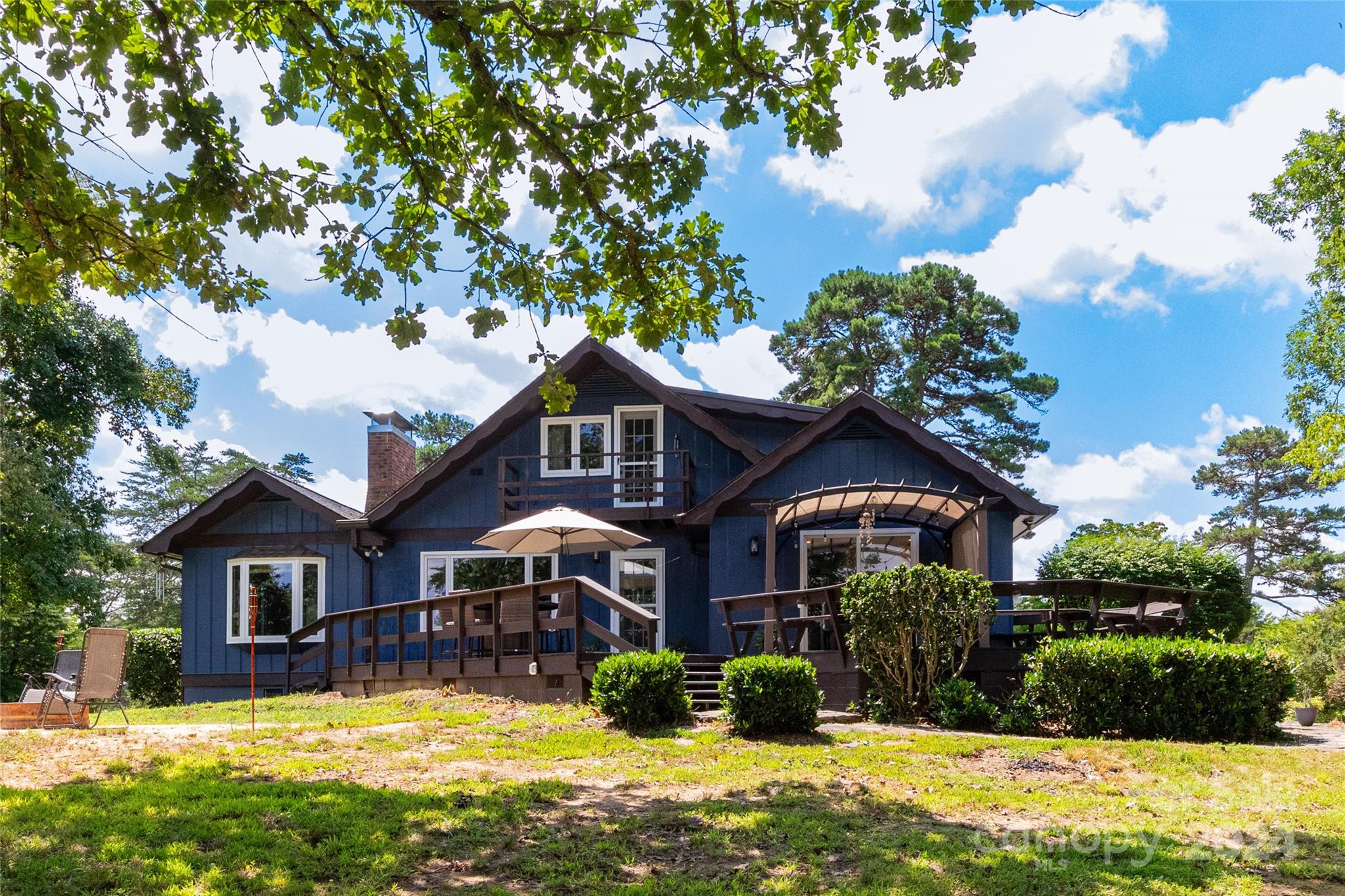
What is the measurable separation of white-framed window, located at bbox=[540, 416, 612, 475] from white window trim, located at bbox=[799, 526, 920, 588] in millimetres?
4410

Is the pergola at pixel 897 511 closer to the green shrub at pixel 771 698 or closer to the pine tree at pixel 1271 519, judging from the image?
the green shrub at pixel 771 698

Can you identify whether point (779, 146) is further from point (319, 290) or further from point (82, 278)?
point (82, 278)

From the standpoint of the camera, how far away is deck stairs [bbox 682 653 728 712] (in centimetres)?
1190

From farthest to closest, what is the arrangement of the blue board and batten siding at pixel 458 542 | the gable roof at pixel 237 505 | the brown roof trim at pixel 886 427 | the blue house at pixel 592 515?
the gable roof at pixel 237 505 < the blue board and batten siding at pixel 458 542 < the blue house at pixel 592 515 < the brown roof trim at pixel 886 427

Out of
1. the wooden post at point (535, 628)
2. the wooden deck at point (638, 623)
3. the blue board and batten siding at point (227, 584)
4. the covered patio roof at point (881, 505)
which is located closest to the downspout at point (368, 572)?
the blue board and batten siding at point (227, 584)

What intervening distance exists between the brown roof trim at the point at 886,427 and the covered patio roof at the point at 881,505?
595 millimetres

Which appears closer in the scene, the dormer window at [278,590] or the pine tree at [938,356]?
the dormer window at [278,590]

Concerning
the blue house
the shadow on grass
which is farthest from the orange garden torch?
the shadow on grass

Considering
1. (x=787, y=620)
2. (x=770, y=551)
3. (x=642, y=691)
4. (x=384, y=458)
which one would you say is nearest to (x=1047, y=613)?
(x=787, y=620)

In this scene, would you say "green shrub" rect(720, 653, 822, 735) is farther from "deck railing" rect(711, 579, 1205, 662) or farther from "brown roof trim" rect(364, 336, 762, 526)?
"brown roof trim" rect(364, 336, 762, 526)

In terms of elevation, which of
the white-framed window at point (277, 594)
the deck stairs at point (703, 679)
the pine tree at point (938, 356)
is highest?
the pine tree at point (938, 356)

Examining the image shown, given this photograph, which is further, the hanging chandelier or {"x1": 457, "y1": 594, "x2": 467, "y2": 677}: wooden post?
the hanging chandelier

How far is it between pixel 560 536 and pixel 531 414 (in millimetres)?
4573

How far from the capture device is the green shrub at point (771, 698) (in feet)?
29.4
